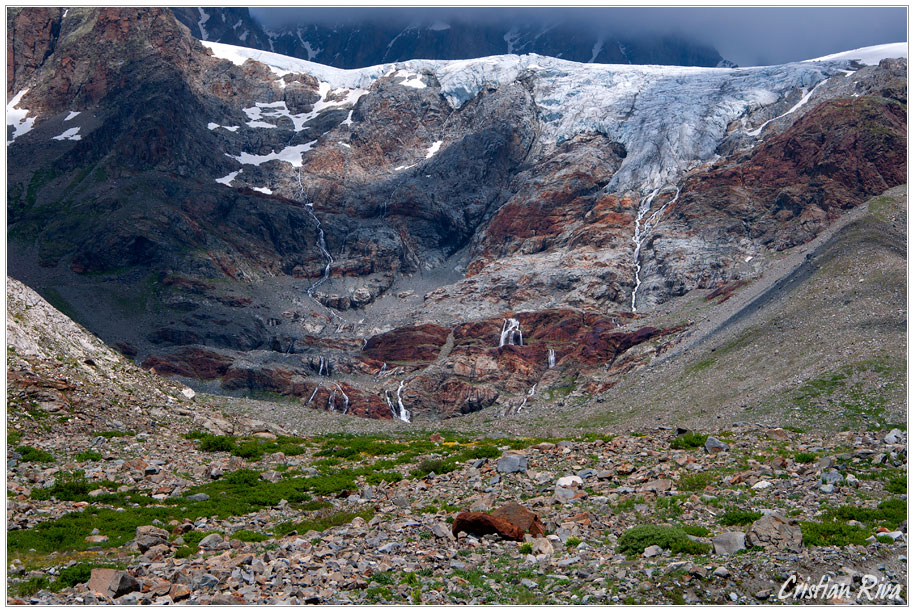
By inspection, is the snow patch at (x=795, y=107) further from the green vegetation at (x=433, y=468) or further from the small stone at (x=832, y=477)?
the small stone at (x=832, y=477)

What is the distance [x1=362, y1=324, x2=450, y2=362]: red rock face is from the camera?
150875mm

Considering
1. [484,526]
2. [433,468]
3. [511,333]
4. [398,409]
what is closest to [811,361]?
[433,468]

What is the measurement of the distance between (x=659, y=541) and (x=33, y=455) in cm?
2612

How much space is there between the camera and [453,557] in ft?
66.1

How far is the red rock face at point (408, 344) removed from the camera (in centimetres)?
15088

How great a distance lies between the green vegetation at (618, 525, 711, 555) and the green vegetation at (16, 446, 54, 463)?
24542mm

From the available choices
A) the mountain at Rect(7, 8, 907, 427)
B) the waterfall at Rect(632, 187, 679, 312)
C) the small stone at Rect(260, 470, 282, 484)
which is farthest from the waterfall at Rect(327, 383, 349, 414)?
the small stone at Rect(260, 470, 282, 484)

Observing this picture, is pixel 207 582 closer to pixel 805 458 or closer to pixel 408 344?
pixel 805 458

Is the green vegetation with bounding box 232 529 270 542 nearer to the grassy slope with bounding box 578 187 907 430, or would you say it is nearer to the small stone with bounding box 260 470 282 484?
the small stone with bounding box 260 470 282 484

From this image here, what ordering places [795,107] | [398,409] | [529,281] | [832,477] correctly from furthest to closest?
[795,107], [529,281], [398,409], [832,477]

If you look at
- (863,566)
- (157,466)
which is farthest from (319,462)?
(863,566)

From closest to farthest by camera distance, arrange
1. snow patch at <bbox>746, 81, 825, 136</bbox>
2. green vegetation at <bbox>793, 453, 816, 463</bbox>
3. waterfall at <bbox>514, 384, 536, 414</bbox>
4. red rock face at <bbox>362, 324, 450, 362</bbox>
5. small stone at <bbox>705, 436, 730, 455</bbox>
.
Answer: green vegetation at <bbox>793, 453, 816, 463</bbox> → small stone at <bbox>705, 436, 730, 455</bbox> → waterfall at <bbox>514, 384, 536, 414</bbox> → red rock face at <bbox>362, 324, 450, 362</bbox> → snow patch at <bbox>746, 81, 825, 136</bbox>

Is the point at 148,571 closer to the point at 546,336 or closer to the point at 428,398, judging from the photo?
the point at 428,398

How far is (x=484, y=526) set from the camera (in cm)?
2178
